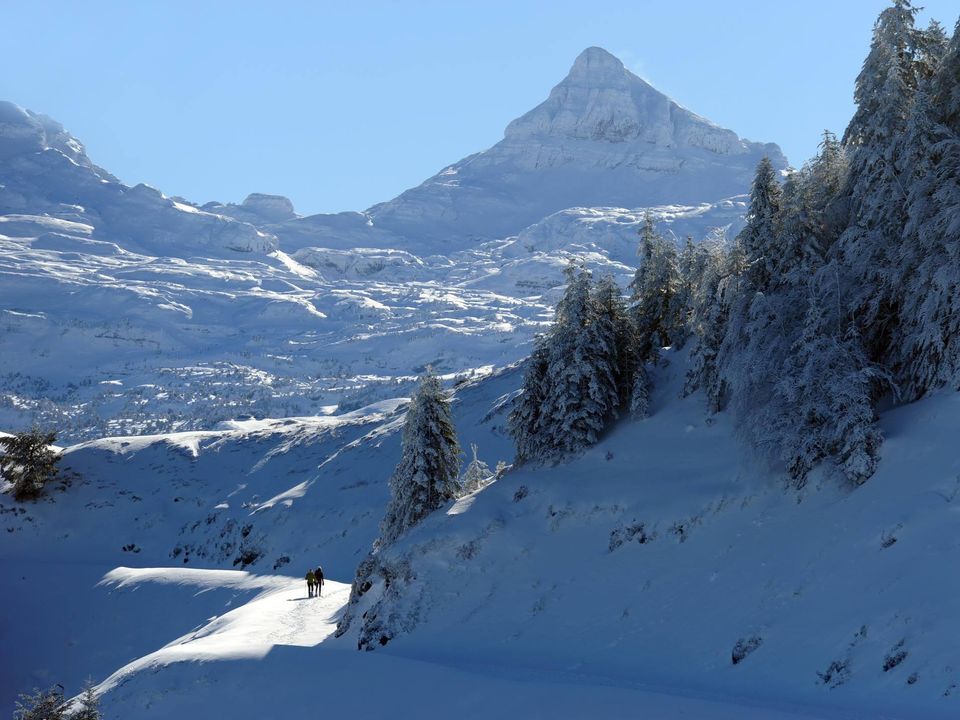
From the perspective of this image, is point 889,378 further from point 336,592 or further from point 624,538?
point 336,592

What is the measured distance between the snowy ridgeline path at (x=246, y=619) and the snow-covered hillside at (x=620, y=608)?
0.23 metres

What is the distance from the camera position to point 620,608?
25.5 meters

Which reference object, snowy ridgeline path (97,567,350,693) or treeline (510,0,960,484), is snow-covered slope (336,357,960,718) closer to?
treeline (510,0,960,484)

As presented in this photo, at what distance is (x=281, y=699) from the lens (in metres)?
25.7

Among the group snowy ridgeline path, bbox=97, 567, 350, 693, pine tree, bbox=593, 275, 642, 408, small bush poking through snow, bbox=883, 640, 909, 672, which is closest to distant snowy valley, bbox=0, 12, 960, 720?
small bush poking through snow, bbox=883, 640, 909, 672

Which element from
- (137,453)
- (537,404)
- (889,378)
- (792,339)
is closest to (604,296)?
(537,404)

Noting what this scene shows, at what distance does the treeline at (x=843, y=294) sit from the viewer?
25.3 meters

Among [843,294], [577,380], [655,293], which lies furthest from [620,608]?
[655,293]

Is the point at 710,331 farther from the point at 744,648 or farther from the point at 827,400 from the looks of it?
the point at 744,648

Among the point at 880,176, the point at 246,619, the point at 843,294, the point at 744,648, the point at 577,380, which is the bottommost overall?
the point at 246,619

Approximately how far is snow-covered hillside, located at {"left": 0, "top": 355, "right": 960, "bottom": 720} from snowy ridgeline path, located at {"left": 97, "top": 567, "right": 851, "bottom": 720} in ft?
0.31

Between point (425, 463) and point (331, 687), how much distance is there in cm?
1485

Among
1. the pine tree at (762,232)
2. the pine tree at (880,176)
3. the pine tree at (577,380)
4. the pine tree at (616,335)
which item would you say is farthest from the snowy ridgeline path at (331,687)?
the pine tree at (762,232)

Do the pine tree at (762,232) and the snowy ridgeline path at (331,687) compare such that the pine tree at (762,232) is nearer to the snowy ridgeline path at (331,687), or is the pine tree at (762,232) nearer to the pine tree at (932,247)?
the pine tree at (932,247)
